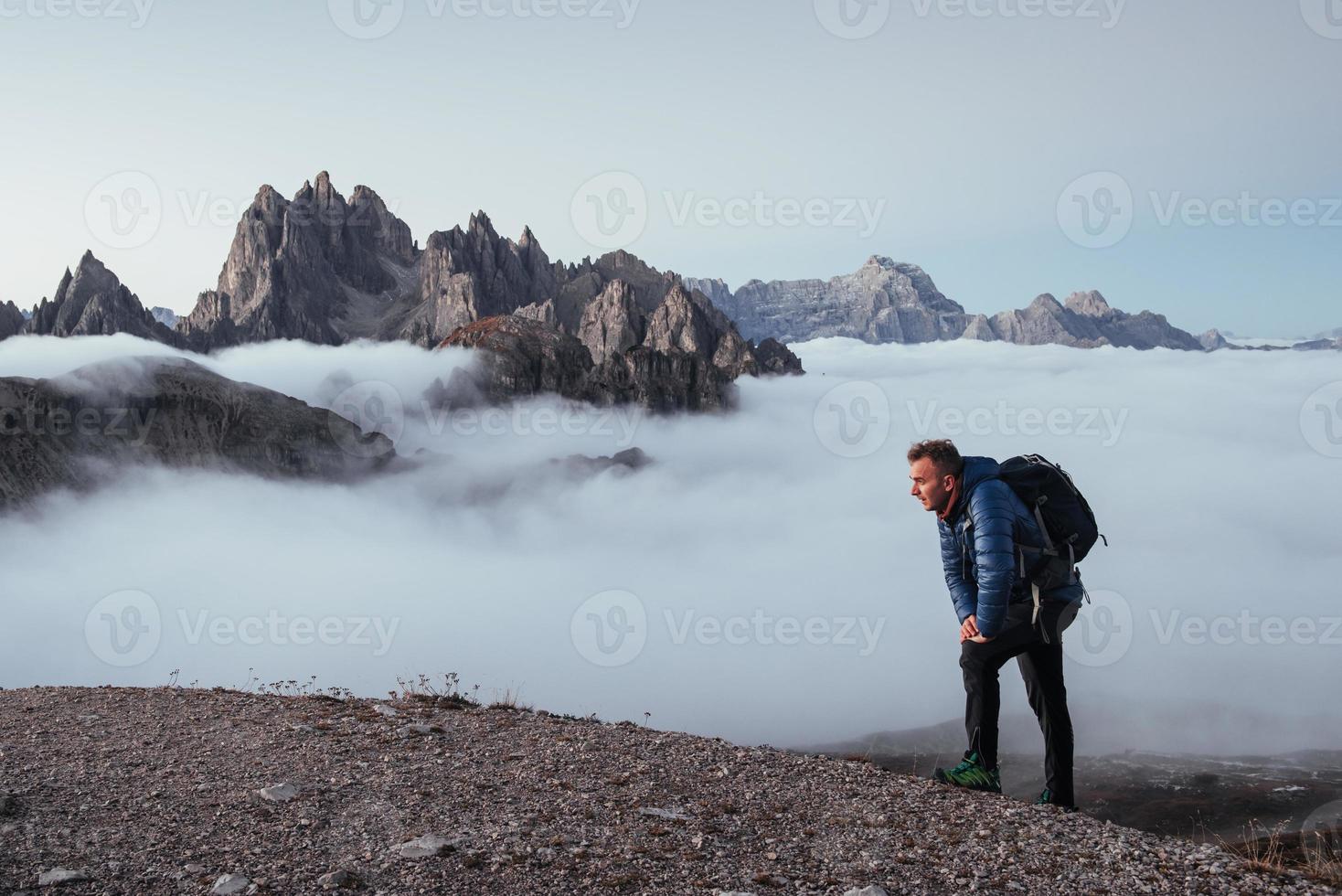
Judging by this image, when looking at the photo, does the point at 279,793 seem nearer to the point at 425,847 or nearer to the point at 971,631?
the point at 425,847

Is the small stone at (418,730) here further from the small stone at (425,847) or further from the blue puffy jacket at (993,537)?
the blue puffy jacket at (993,537)

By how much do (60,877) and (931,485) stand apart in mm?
8501

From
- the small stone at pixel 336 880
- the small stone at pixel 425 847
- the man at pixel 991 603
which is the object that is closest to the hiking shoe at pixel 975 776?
the man at pixel 991 603

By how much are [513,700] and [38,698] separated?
293 inches

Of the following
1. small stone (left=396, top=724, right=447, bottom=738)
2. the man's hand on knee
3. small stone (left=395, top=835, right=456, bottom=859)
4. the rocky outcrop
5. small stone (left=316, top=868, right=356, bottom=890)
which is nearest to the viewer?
small stone (left=316, top=868, right=356, bottom=890)

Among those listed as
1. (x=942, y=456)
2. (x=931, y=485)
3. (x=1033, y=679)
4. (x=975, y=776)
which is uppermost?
(x=942, y=456)

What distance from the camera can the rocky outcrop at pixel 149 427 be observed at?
11956 centimetres

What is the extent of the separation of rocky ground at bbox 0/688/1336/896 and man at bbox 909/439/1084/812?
664 mm

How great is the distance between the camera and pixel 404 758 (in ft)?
Answer: 32.8

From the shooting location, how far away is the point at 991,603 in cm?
808

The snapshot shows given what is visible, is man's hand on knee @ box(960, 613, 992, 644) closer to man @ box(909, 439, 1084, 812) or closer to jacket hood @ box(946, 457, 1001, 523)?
man @ box(909, 439, 1084, 812)

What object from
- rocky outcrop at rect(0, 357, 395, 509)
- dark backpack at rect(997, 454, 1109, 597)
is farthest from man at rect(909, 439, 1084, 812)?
rocky outcrop at rect(0, 357, 395, 509)

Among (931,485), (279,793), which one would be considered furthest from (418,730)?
(931,485)

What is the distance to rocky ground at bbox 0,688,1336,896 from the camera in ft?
22.5
